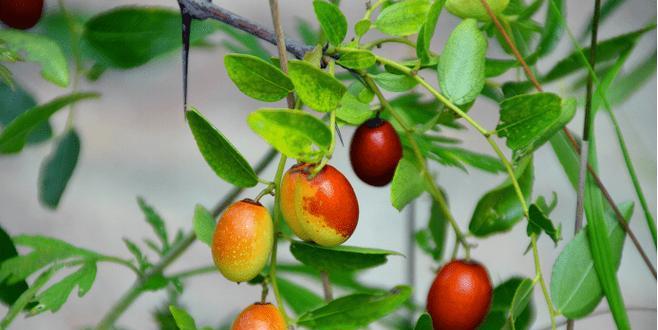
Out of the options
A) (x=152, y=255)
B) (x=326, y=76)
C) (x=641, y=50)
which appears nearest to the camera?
(x=326, y=76)

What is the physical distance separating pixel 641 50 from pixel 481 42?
0.58 metres

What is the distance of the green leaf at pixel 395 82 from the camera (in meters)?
0.26

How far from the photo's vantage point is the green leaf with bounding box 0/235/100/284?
312 millimetres

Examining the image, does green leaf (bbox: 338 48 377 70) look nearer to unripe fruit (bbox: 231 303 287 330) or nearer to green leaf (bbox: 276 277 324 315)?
unripe fruit (bbox: 231 303 287 330)

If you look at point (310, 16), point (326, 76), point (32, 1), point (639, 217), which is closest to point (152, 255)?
point (310, 16)

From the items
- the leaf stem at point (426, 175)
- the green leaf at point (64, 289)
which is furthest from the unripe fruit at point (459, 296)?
the green leaf at point (64, 289)

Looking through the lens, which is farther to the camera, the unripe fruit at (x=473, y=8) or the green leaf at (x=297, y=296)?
the green leaf at (x=297, y=296)

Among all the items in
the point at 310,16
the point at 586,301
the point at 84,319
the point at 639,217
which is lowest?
the point at 84,319

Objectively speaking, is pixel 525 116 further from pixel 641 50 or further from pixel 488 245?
pixel 488 245

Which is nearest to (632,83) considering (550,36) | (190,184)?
(550,36)

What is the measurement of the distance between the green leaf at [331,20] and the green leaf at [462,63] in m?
0.03

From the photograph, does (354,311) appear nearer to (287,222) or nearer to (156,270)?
(287,222)

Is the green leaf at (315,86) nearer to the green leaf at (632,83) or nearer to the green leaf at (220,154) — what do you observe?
the green leaf at (220,154)

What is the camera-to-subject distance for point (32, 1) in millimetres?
306
